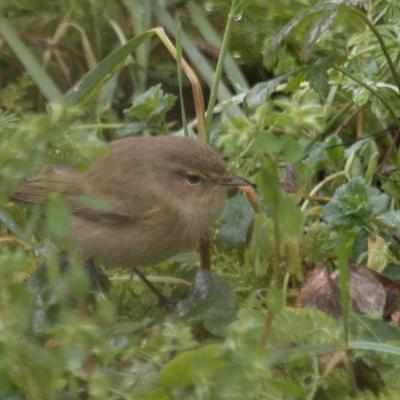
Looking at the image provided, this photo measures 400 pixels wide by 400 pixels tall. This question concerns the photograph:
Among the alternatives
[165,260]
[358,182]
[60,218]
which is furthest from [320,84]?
[60,218]

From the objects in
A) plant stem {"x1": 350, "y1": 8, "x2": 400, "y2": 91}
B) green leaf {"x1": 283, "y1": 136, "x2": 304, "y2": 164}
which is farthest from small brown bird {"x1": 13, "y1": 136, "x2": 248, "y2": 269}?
green leaf {"x1": 283, "y1": 136, "x2": 304, "y2": 164}

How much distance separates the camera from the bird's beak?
4000 millimetres

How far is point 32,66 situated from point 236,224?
1233 mm

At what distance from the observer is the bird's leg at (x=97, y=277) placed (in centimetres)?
405

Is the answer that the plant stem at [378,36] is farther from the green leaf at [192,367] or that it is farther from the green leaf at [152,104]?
the green leaf at [192,367]

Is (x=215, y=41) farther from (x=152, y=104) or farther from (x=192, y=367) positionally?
(x=192, y=367)

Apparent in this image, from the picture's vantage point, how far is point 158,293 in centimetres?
393

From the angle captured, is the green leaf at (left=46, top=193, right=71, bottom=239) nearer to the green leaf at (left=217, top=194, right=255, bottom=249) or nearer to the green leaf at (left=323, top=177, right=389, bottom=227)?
the green leaf at (left=323, top=177, right=389, bottom=227)

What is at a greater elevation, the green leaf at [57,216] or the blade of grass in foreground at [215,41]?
the green leaf at [57,216]

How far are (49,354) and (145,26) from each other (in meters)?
3.03

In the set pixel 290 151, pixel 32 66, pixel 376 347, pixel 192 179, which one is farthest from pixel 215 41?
pixel 290 151

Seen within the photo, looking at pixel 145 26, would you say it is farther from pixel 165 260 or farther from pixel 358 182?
pixel 358 182

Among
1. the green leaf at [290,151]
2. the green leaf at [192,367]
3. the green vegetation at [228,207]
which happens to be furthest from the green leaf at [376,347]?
the green leaf at [290,151]

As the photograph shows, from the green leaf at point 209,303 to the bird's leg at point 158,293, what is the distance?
0.17m
